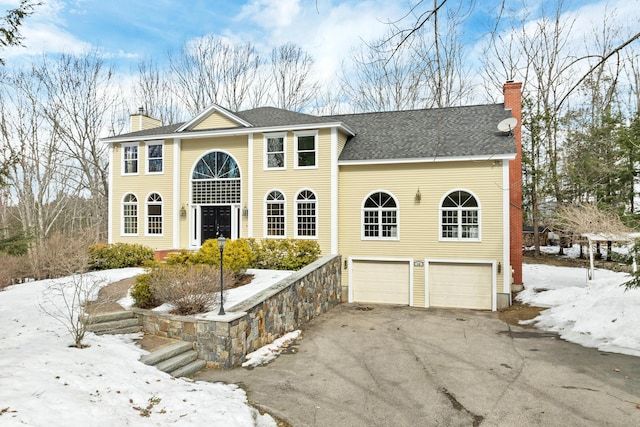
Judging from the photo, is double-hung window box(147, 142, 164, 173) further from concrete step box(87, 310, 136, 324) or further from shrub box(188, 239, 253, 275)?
concrete step box(87, 310, 136, 324)

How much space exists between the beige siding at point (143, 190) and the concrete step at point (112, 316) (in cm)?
820

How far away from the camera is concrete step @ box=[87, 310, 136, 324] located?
8031mm

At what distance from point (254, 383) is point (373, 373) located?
7.19 ft

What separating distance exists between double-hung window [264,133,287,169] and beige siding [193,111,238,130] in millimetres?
1663

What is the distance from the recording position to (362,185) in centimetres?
1505

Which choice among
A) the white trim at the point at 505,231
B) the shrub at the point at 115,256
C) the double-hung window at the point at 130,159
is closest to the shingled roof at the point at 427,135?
the white trim at the point at 505,231

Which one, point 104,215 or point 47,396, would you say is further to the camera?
point 104,215

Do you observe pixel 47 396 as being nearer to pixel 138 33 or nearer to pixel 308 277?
pixel 308 277

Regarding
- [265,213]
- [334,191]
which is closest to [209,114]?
[265,213]

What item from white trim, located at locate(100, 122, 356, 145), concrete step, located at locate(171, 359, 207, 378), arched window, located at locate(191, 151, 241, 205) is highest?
white trim, located at locate(100, 122, 356, 145)

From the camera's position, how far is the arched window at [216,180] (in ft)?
52.9

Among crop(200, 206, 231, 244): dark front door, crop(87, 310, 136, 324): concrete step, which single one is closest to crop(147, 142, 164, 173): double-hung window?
crop(200, 206, 231, 244): dark front door

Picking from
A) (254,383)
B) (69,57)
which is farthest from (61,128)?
(254,383)

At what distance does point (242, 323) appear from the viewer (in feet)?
25.3
